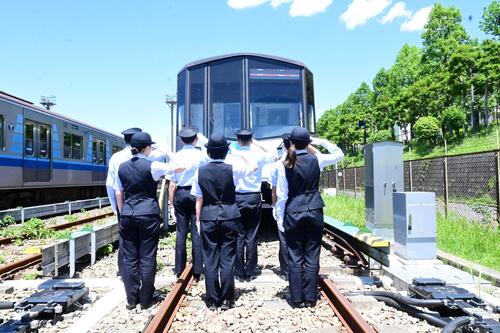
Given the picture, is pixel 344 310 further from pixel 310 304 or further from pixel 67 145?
pixel 67 145

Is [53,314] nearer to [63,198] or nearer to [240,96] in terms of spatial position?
[240,96]

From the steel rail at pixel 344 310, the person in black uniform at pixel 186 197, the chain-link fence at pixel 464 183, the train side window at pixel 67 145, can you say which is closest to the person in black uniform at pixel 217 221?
the person in black uniform at pixel 186 197

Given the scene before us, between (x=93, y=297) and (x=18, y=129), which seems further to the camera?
(x=18, y=129)

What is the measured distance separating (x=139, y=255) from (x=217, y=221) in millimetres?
995

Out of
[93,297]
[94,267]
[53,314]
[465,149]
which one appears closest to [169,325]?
[53,314]

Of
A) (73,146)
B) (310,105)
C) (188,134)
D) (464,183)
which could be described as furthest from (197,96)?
(73,146)

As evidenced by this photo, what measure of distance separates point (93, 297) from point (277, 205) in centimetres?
245

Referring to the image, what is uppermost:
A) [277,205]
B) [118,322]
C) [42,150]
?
[42,150]

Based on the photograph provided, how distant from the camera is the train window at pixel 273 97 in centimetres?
947

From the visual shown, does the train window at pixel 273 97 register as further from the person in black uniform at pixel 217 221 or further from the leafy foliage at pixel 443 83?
the leafy foliage at pixel 443 83

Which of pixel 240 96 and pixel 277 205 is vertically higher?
pixel 240 96

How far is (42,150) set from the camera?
14.8m

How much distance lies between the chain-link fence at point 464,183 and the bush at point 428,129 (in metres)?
30.2

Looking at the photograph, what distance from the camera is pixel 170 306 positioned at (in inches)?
177
